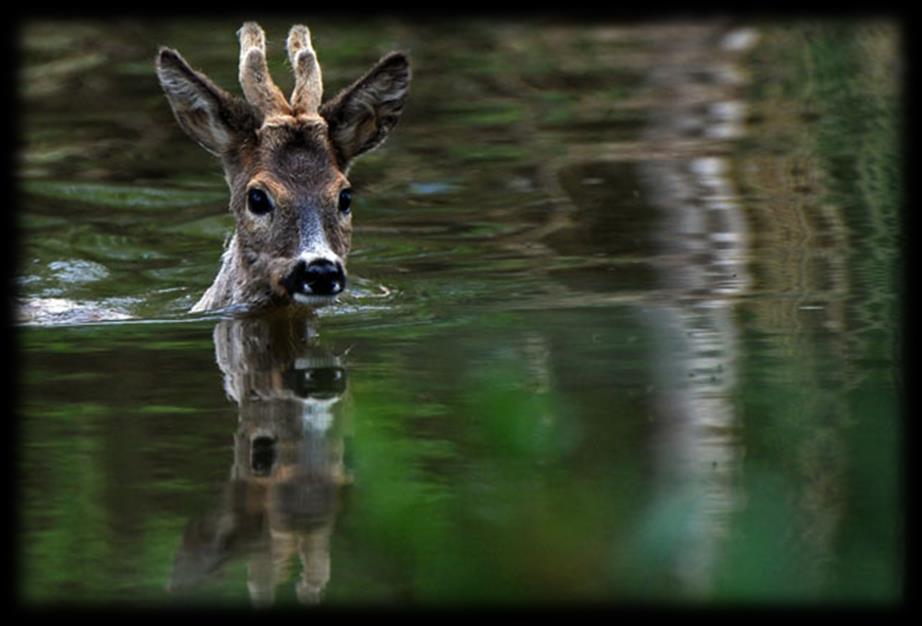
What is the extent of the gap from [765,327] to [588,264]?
2297 millimetres

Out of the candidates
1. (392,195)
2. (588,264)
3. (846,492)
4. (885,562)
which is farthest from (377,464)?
(392,195)

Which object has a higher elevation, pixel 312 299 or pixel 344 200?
pixel 344 200

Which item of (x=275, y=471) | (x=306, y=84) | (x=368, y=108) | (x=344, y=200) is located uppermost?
(x=306, y=84)

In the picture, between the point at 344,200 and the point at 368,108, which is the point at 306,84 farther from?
the point at 344,200

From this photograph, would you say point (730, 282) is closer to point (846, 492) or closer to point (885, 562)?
point (846, 492)

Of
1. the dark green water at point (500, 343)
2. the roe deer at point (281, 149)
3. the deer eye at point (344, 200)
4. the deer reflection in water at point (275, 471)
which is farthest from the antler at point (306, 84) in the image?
the deer reflection in water at point (275, 471)

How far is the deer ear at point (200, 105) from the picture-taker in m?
9.80

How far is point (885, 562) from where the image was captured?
3.51 meters

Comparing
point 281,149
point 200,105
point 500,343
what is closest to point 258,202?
point 281,149

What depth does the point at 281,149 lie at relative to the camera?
9617 millimetres

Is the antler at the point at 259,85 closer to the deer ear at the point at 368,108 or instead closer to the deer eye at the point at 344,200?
the deer ear at the point at 368,108

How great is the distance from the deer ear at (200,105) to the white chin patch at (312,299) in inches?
47.9

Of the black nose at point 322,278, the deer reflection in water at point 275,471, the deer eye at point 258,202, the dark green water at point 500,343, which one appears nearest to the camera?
the dark green water at point 500,343

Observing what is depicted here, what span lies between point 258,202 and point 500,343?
5.34 feet
